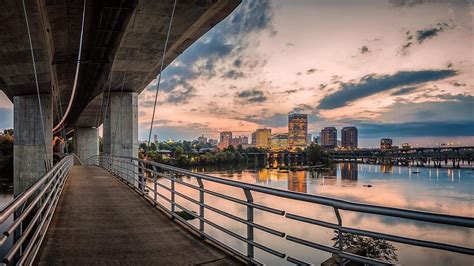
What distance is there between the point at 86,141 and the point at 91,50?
43627 mm

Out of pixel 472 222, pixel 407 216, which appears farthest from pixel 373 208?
pixel 472 222

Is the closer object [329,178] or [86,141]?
[86,141]

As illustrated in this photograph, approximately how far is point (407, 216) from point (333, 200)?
88 centimetres

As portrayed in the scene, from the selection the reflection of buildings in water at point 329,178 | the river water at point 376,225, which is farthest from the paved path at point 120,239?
the reflection of buildings in water at point 329,178

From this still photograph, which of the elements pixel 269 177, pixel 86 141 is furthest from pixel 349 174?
pixel 86 141

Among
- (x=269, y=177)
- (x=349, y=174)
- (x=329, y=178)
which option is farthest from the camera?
(x=349, y=174)

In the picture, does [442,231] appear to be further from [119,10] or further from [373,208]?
[373,208]

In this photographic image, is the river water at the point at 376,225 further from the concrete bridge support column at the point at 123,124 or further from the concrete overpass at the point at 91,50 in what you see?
the concrete overpass at the point at 91,50

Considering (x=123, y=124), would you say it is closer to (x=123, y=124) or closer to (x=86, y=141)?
(x=123, y=124)

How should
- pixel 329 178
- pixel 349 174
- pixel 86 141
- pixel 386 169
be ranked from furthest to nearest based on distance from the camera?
pixel 386 169
pixel 349 174
pixel 329 178
pixel 86 141

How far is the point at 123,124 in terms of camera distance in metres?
26.4

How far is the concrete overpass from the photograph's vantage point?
45.6 ft

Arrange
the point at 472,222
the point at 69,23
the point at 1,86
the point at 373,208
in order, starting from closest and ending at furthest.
A: the point at 472,222 → the point at 373,208 → the point at 69,23 → the point at 1,86

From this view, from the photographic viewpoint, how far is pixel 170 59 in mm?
21531
